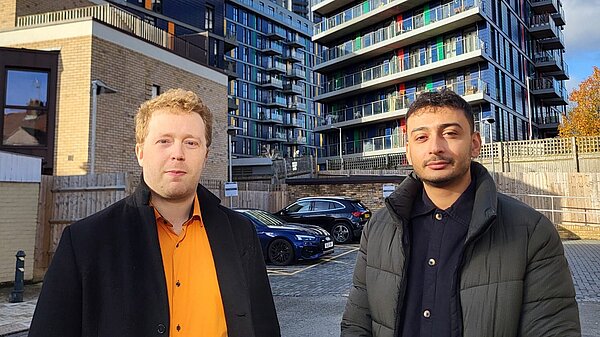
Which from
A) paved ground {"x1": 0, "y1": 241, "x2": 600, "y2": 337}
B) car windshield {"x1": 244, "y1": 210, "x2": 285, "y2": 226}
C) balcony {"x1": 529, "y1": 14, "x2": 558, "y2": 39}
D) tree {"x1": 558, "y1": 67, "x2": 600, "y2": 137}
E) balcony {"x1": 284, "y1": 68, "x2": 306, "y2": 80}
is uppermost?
balcony {"x1": 284, "y1": 68, "x2": 306, "y2": 80}

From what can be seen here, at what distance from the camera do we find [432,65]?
121 ft

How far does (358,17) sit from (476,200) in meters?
43.8

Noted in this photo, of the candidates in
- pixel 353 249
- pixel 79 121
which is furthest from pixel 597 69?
pixel 79 121

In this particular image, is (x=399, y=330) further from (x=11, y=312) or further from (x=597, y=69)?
(x=597, y=69)

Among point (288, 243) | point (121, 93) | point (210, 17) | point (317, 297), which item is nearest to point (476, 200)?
point (317, 297)

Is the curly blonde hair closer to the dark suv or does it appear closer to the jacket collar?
the jacket collar

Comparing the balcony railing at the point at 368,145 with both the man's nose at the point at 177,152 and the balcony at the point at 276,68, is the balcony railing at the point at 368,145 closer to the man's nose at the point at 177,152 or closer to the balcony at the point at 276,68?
the balcony at the point at 276,68

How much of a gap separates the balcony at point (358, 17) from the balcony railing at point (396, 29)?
3.39 ft

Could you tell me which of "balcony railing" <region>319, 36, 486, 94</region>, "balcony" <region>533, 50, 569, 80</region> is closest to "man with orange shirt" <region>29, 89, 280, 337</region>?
"balcony railing" <region>319, 36, 486, 94</region>

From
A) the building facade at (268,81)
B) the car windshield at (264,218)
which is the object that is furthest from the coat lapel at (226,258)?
the building facade at (268,81)

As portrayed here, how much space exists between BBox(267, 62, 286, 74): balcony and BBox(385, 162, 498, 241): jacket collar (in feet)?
243

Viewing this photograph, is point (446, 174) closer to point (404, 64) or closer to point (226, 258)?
point (226, 258)

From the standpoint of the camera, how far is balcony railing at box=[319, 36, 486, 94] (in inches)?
1385

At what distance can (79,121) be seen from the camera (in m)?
16.2
